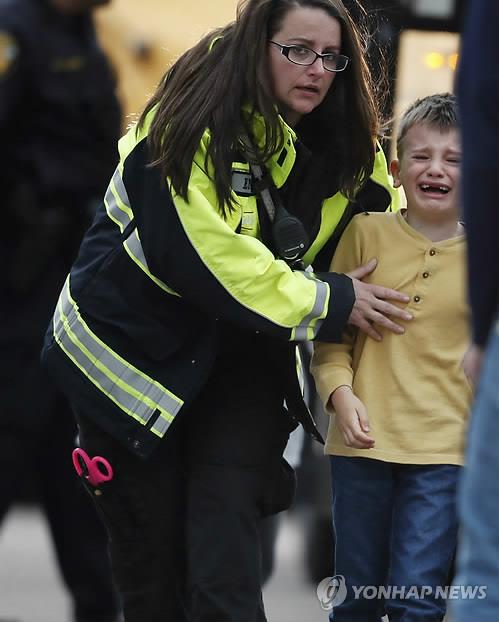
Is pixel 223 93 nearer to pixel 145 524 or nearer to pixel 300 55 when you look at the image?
pixel 300 55

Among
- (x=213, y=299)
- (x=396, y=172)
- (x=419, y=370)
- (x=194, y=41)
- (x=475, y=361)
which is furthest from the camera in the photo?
(x=194, y=41)

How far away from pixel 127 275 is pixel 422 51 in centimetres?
297

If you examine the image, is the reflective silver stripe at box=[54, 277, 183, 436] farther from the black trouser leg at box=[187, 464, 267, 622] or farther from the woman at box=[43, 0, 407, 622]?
the black trouser leg at box=[187, 464, 267, 622]

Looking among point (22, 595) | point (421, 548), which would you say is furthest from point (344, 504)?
point (22, 595)

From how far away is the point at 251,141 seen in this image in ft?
12.2

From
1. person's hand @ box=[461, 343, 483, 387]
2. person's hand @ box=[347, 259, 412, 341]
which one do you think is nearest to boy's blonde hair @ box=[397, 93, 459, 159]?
person's hand @ box=[347, 259, 412, 341]

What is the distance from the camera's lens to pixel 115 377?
3.75 m

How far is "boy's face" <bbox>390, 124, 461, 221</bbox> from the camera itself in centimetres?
386

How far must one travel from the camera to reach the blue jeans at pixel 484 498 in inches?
102

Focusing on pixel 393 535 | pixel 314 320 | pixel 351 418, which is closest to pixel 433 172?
pixel 314 320

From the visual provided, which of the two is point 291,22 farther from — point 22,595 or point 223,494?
point 22,595

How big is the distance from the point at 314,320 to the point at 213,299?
23 cm

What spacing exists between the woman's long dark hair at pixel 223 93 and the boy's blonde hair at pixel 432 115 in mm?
176

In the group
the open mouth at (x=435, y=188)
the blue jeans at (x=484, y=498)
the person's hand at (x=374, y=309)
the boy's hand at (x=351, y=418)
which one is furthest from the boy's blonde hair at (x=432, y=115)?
the blue jeans at (x=484, y=498)
